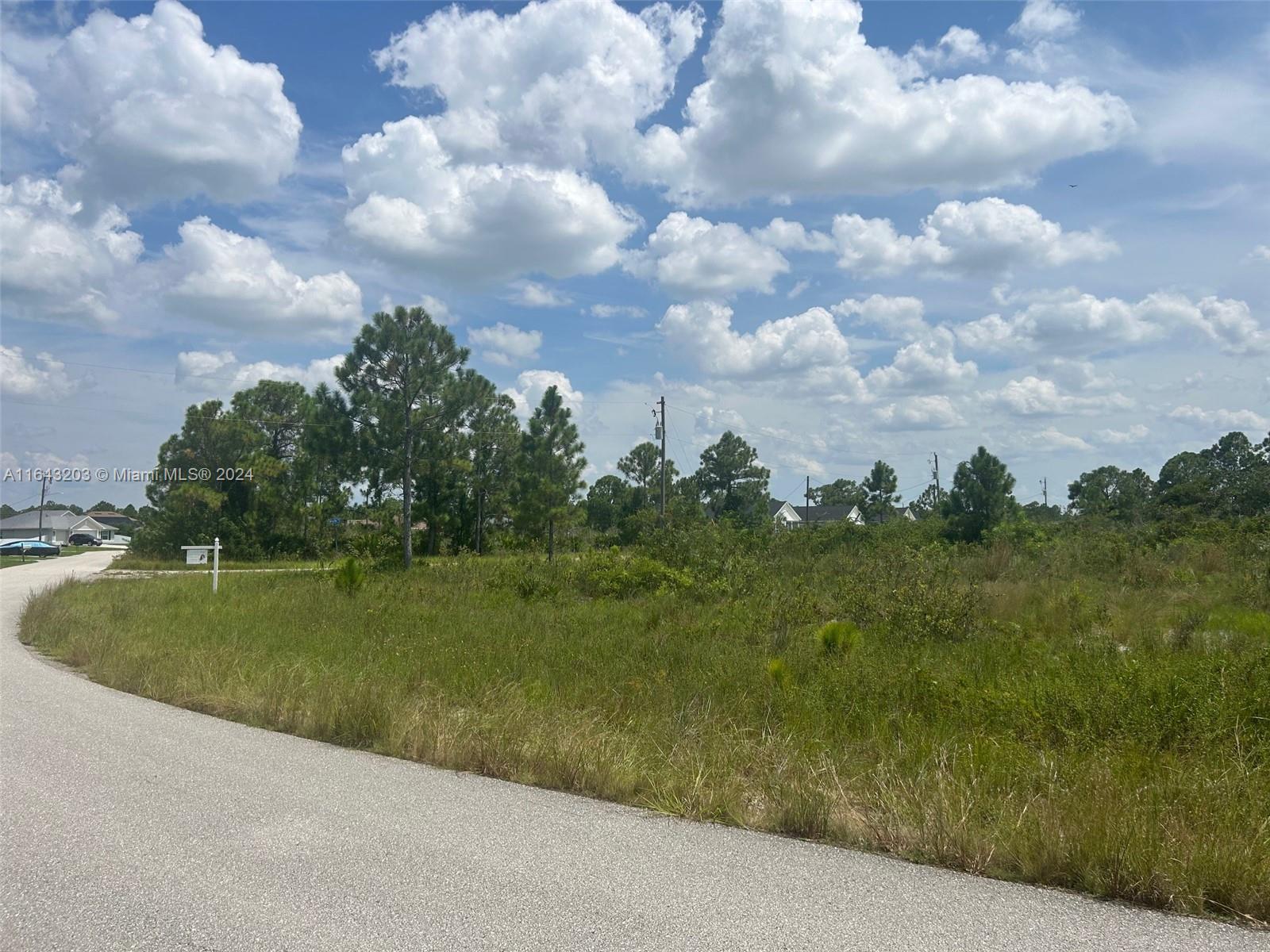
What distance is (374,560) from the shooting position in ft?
119

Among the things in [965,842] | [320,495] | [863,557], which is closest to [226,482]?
[320,495]

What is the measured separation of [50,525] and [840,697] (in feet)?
414

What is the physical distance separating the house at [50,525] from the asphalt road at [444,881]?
112 m

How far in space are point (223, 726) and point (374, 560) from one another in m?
28.7

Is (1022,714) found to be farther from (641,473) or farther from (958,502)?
(641,473)

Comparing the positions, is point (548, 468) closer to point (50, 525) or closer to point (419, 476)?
point (419, 476)

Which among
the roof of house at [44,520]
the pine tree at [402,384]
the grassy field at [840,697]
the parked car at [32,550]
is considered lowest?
the parked car at [32,550]

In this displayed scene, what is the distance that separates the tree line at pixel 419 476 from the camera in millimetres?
35281

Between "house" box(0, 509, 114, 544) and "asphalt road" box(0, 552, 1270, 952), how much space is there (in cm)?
11209

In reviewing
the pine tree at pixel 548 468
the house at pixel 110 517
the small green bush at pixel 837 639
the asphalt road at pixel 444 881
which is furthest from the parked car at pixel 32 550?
the house at pixel 110 517

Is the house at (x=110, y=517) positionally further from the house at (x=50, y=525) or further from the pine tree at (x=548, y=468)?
the pine tree at (x=548, y=468)

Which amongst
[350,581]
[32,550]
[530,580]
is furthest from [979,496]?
[32,550]

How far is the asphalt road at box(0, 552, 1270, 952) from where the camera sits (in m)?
3.82

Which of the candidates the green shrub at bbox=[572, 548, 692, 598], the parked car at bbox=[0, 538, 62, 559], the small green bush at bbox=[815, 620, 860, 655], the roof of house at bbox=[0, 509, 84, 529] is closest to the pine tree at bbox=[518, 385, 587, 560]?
the green shrub at bbox=[572, 548, 692, 598]
